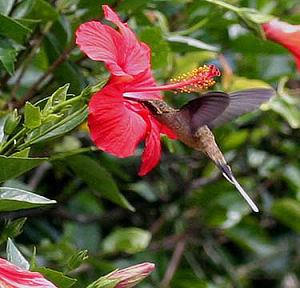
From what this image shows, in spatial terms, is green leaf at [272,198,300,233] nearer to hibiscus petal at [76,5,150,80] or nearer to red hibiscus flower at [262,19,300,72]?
red hibiscus flower at [262,19,300,72]

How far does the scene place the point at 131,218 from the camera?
229 cm

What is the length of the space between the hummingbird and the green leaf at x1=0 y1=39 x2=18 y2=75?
234 mm

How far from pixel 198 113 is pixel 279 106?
2.43ft

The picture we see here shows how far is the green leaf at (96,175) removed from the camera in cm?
156

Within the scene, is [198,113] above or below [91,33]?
below

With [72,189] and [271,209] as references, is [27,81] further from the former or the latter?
[271,209]

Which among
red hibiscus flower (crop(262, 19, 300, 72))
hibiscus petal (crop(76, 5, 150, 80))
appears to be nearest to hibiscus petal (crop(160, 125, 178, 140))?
hibiscus petal (crop(76, 5, 150, 80))

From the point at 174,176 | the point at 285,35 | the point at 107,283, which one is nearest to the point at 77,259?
the point at 107,283

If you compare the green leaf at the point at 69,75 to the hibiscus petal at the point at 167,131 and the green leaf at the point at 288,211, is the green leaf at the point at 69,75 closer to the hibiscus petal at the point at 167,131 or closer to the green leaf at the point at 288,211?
the hibiscus petal at the point at 167,131

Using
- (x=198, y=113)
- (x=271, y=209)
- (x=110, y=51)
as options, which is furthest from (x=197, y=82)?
(x=271, y=209)

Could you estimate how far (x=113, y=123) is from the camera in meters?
1.29

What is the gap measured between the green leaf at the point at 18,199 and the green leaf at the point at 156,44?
506 mm

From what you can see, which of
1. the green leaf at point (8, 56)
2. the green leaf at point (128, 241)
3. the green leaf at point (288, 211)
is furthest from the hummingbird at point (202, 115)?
the green leaf at point (288, 211)

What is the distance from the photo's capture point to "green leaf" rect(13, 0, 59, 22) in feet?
5.17
